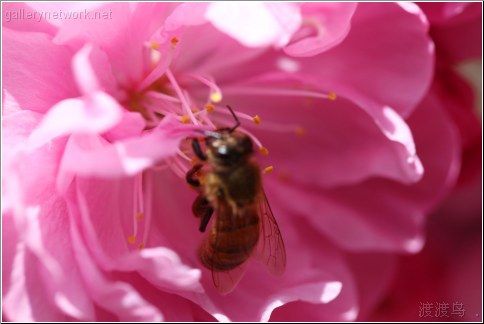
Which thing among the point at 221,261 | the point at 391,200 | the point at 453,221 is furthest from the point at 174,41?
the point at 453,221

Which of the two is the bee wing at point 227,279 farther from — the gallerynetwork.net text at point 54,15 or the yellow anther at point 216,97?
the gallerynetwork.net text at point 54,15

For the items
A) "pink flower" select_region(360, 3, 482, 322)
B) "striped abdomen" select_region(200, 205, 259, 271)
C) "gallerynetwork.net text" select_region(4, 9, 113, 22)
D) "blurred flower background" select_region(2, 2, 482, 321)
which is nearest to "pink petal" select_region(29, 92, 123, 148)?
"blurred flower background" select_region(2, 2, 482, 321)

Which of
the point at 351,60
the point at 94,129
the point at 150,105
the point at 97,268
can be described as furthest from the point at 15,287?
the point at 351,60

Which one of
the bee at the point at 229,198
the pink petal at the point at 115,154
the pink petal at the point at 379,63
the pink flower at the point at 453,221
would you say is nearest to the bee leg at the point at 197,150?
the bee at the point at 229,198

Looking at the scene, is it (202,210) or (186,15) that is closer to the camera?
(186,15)

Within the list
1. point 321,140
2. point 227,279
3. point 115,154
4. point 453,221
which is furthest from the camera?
point 453,221

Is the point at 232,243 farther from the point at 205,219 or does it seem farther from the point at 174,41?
the point at 174,41

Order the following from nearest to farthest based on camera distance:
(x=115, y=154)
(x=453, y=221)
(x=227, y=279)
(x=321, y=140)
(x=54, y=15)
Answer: (x=115, y=154), (x=54, y=15), (x=227, y=279), (x=321, y=140), (x=453, y=221)

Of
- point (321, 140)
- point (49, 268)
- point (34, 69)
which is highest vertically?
point (34, 69)

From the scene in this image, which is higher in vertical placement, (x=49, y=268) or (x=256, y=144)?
(x=49, y=268)

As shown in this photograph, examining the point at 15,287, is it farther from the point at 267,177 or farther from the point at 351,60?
the point at 351,60
